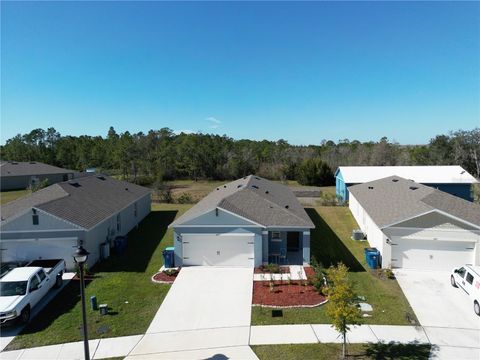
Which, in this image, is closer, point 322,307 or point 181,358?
point 181,358

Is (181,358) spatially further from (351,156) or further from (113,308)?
(351,156)

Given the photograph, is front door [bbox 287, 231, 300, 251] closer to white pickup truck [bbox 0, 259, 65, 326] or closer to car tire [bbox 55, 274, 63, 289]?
car tire [bbox 55, 274, 63, 289]

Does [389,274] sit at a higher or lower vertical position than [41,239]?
lower

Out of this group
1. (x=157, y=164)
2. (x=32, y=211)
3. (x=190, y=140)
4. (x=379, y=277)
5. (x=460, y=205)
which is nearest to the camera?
(x=379, y=277)

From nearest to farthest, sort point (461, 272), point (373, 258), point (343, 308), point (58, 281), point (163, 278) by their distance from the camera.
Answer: point (343, 308) → point (461, 272) → point (58, 281) → point (163, 278) → point (373, 258)

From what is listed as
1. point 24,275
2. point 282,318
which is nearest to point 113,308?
point 24,275

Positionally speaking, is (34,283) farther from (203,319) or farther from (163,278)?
(203,319)

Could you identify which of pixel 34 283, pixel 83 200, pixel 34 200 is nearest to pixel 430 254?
pixel 34 283
